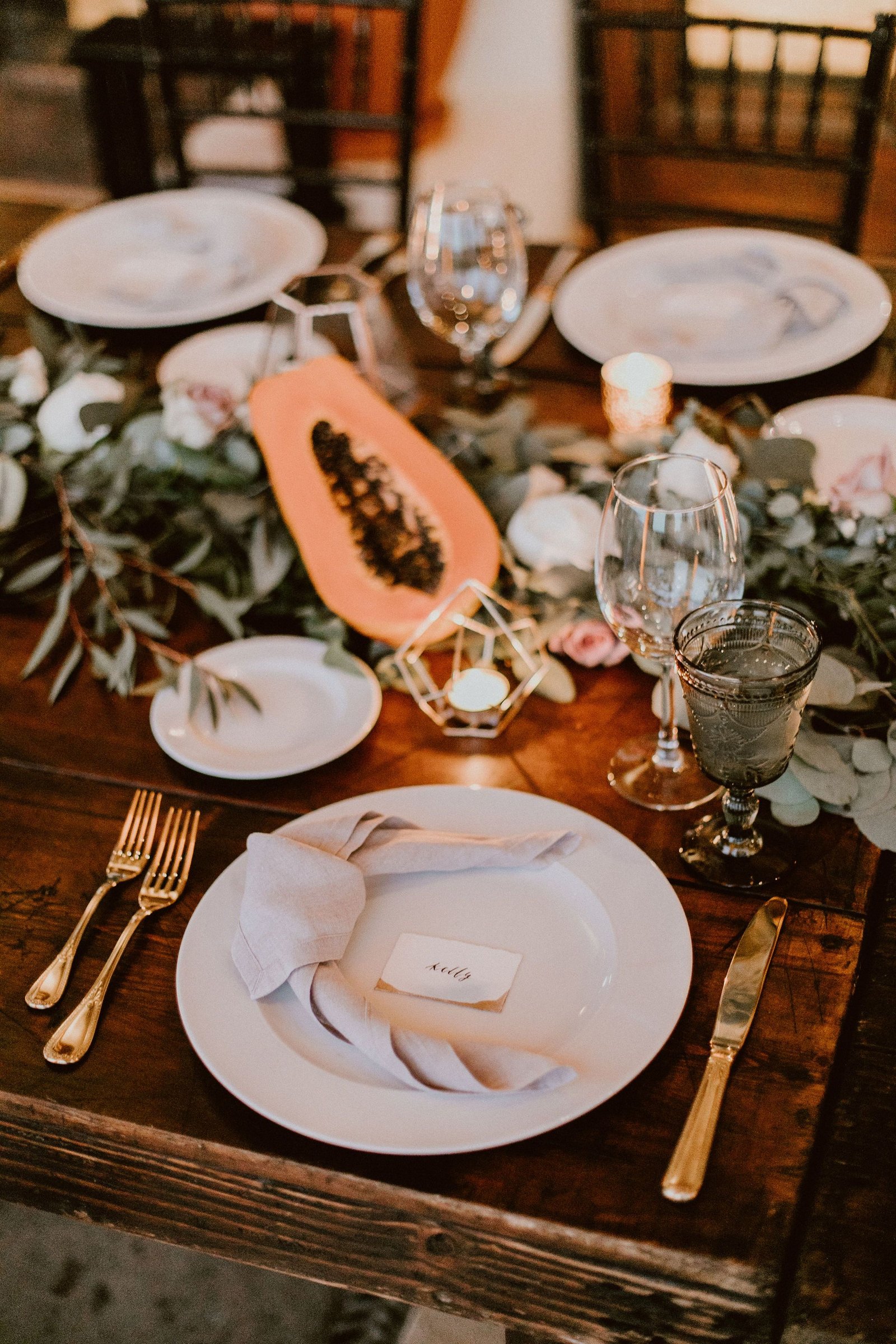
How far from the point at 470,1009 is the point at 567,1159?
0.36ft

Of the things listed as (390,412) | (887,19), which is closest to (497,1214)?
(390,412)

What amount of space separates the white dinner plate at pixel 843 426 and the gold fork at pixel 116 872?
68 centimetres

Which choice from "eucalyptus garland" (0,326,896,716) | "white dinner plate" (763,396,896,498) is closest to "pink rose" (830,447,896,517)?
"eucalyptus garland" (0,326,896,716)

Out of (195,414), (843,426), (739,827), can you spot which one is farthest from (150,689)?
(843,426)

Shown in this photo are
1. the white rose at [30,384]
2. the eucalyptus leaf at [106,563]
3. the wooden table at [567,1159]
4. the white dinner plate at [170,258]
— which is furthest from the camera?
the white dinner plate at [170,258]

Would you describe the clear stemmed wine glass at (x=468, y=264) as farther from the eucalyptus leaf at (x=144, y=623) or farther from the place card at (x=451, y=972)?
the place card at (x=451, y=972)

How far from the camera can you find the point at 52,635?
1.03m

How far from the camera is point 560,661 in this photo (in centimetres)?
101

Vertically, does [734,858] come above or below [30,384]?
below

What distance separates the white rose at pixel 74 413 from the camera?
1.12m

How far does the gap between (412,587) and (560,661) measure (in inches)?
5.5

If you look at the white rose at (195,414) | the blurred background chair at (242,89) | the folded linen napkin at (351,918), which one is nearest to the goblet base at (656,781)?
the folded linen napkin at (351,918)

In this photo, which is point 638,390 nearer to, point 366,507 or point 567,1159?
point 366,507

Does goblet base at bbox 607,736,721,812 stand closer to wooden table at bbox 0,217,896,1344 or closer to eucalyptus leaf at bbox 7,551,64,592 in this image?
wooden table at bbox 0,217,896,1344
